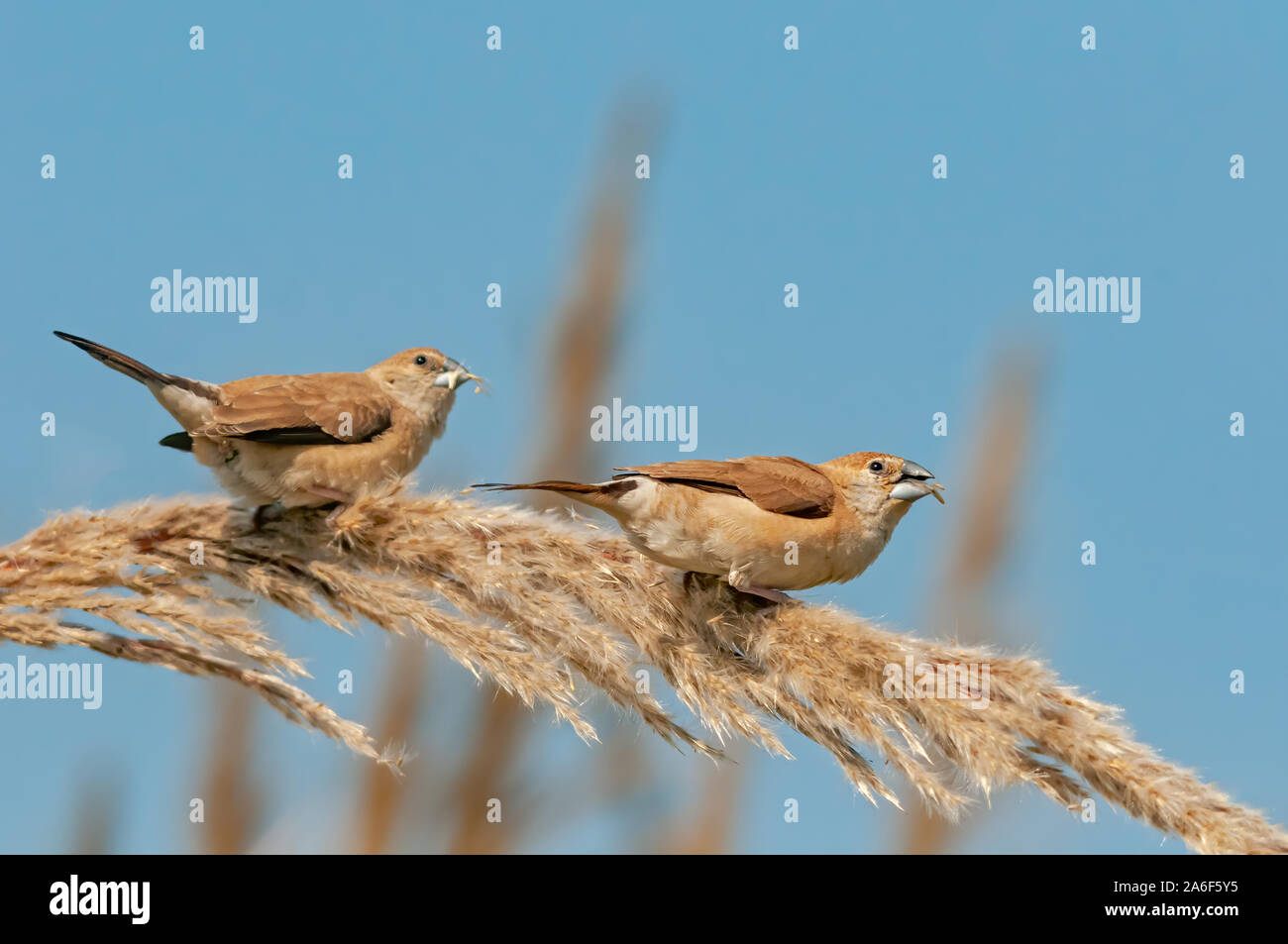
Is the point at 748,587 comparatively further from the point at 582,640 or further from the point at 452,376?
the point at 452,376

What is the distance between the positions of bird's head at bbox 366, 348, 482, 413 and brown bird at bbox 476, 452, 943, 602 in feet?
4.50

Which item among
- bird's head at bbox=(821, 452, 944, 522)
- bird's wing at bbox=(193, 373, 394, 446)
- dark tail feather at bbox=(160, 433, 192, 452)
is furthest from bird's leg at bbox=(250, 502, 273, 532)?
bird's head at bbox=(821, 452, 944, 522)

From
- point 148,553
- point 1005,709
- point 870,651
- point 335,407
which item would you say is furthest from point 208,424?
point 1005,709

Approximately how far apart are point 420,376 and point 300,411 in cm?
73

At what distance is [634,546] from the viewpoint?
373 cm

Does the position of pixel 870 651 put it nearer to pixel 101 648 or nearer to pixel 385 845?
pixel 385 845

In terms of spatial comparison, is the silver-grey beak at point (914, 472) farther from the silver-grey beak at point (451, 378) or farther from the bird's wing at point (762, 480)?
the silver-grey beak at point (451, 378)

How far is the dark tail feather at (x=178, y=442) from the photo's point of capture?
4730 millimetres

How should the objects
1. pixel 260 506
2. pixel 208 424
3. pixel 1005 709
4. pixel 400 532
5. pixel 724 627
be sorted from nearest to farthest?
pixel 1005 709 < pixel 400 532 < pixel 724 627 < pixel 260 506 < pixel 208 424

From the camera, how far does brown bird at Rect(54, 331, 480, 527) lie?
429 centimetres

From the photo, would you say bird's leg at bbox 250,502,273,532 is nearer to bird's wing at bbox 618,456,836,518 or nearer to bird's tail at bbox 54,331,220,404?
bird's tail at bbox 54,331,220,404

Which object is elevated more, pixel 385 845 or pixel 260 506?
pixel 260 506

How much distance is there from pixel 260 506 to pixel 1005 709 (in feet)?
8.20
